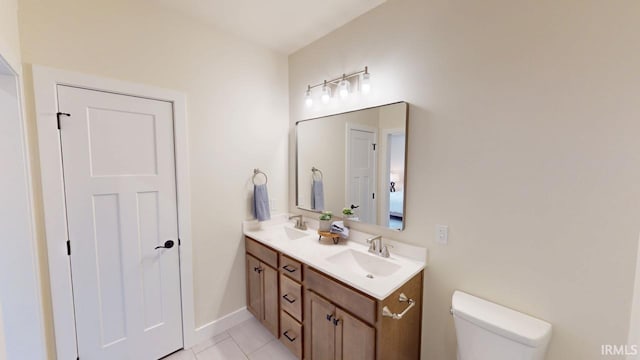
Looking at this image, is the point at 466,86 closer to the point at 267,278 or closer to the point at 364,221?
the point at 364,221

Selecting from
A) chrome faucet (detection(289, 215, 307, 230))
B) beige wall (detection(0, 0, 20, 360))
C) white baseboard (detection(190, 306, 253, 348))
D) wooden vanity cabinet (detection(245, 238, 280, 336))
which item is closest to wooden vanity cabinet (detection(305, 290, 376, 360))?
wooden vanity cabinet (detection(245, 238, 280, 336))

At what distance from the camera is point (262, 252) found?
6.84 ft

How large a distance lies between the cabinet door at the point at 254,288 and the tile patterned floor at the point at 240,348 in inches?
6.6

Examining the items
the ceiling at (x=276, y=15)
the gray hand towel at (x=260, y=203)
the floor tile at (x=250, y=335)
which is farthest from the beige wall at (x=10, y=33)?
the floor tile at (x=250, y=335)

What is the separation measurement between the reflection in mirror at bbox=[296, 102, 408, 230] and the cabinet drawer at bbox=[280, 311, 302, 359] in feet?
3.06

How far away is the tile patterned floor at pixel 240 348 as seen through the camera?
1.93 m

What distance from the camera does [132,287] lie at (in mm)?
1752

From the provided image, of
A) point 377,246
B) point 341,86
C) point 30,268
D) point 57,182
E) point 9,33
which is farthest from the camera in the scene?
point 341,86

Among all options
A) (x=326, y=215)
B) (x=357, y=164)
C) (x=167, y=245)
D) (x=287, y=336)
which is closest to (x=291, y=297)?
(x=287, y=336)

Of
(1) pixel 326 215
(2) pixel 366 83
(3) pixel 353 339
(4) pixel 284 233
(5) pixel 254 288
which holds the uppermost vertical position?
(2) pixel 366 83

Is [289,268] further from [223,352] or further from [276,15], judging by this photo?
[276,15]

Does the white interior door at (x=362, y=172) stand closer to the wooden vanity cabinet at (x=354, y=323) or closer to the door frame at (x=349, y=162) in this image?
the door frame at (x=349, y=162)

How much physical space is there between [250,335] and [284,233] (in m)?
0.95

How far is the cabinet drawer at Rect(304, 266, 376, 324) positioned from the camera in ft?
4.25
